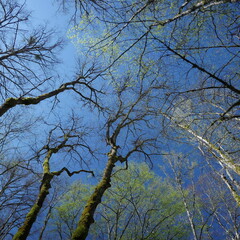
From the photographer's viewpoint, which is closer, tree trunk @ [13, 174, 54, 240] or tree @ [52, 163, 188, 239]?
tree trunk @ [13, 174, 54, 240]

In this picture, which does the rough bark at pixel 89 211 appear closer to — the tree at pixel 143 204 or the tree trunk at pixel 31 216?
the tree trunk at pixel 31 216

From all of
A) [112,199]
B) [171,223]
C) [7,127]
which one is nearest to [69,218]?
[112,199]

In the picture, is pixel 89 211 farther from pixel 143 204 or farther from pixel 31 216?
pixel 143 204

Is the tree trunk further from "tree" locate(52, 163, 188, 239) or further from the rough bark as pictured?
"tree" locate(52, 163, 188, 239)

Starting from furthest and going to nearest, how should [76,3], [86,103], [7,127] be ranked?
[7,127], [86,103], [76,3]

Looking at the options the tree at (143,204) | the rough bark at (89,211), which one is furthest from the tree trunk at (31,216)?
the tree at (143,204)

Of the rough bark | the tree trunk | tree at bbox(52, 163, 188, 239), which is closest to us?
the rough bark

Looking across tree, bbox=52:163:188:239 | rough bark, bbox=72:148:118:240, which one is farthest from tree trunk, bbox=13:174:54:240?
tree, bbox=52:163:188:239

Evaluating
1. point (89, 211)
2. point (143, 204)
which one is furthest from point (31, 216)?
point (143, 204)

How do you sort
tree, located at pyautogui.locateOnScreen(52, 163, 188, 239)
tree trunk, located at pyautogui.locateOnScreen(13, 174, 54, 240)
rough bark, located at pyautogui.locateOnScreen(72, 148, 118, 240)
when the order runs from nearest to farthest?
rough bark, located at pyautogui.locateOnScreen(72, 148, 118, 240), tree trunk, located at pyautogui.locateOnScreen(13, 174, 54, 240), tree, located at pyautogui.locateOnScreen(52, 163, 188, 239)

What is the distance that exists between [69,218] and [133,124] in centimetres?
1177

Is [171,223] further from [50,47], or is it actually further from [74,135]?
[50,47]

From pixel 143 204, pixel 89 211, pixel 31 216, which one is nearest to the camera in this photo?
pixel 89 211

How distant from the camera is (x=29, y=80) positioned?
4.92 meters
